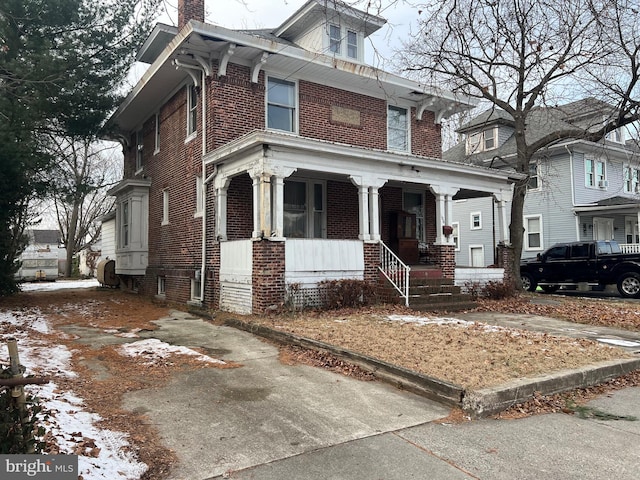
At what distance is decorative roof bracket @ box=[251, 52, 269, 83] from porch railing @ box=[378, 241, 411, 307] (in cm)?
549

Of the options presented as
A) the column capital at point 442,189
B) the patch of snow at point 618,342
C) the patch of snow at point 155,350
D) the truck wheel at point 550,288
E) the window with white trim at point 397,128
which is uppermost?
the window with white trim at point 397,128

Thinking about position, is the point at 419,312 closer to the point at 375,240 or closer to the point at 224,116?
the point at 375,240

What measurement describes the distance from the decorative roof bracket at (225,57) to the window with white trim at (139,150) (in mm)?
7314

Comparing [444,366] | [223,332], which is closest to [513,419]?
[444,366]

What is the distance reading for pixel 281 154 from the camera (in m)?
10.4

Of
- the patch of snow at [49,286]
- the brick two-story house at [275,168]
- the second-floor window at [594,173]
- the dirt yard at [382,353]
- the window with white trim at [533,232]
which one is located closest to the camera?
the dirt yard at [382,353]

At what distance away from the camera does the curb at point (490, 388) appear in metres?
4.56

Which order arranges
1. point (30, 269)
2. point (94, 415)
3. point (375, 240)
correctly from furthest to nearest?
point (30, 269)
point (375, 240)
point (94, 415)

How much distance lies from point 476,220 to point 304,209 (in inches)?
686

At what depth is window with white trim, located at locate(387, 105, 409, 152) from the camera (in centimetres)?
1517

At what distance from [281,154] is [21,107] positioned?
240 inches

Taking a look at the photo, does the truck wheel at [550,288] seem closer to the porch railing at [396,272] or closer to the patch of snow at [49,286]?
the porch railing at [396,272]

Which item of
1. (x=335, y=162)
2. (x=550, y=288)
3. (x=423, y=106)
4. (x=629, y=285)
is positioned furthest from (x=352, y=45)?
(x=629, y=285)
